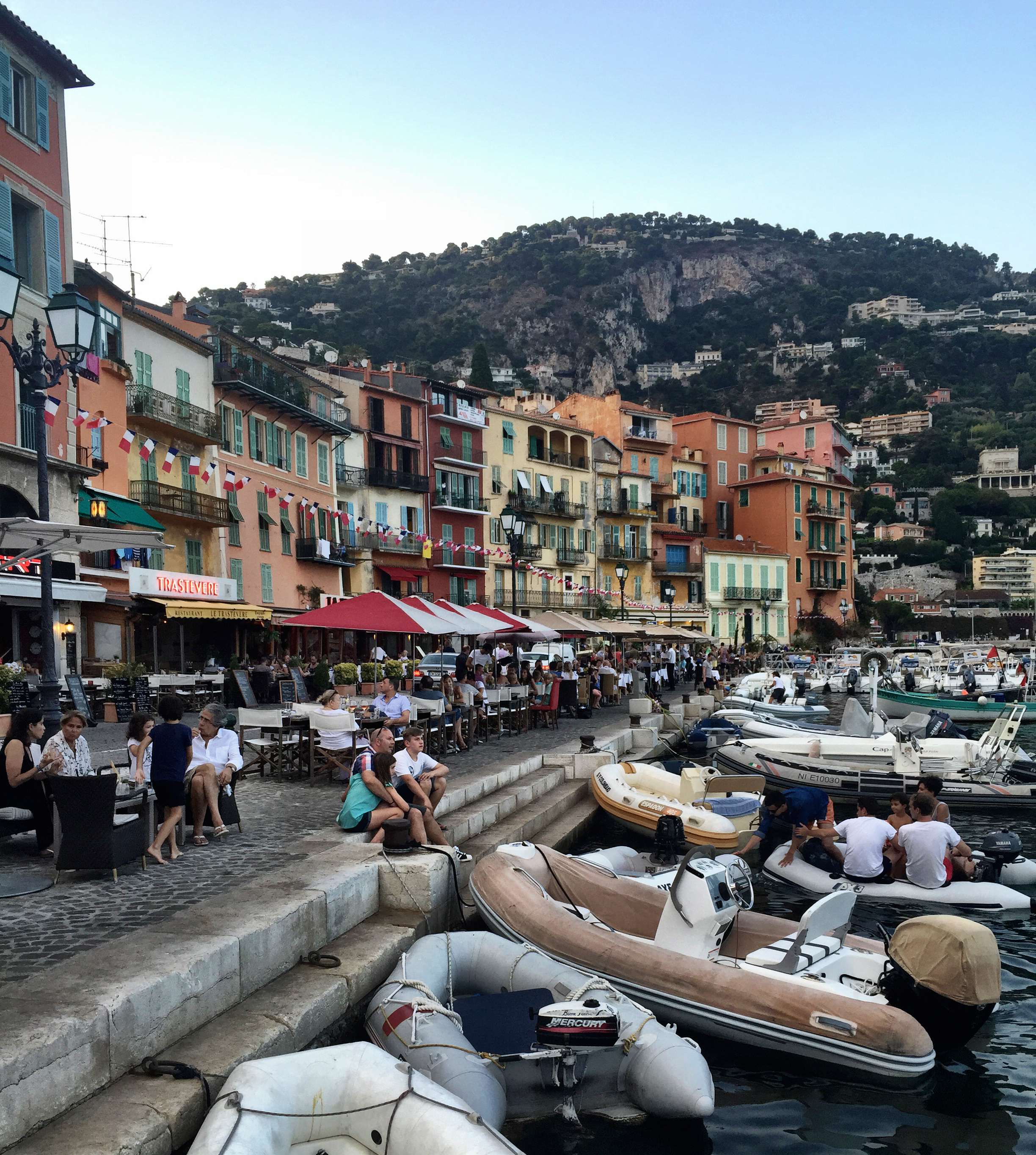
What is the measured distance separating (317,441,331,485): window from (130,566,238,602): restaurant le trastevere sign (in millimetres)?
9115

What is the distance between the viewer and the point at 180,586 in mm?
28094

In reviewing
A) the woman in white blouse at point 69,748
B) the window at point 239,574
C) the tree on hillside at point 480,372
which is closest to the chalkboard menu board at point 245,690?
the woman in white blouse at point 69,748

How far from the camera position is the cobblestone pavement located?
19.8 feet

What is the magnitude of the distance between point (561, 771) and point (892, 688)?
32.4 m

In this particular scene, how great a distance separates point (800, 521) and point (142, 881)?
215ft

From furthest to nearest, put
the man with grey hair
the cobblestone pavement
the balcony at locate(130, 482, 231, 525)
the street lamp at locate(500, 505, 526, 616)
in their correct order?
the balcony at locate(130, 482, 231, 525), the street lamp at locate(500, 505, 526, 616), the man with grey hair, the cobblestone pavement

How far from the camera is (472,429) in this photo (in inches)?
1977

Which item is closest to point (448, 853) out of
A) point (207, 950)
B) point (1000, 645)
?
point (207, 950)

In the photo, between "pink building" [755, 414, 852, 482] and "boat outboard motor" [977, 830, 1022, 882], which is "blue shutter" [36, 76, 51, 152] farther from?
"pink building" [755, 414, 852, 482]

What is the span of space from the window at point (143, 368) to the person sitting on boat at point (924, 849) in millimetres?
24768

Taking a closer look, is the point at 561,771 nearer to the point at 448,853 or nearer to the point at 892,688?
the point at 448,853

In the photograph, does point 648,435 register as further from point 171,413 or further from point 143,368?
point 143,368

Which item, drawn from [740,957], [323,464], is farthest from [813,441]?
[740,957]

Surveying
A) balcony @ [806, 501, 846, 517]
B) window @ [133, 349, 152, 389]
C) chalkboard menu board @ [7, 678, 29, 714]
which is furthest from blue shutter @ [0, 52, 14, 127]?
balcony @ [806, 501, 846, 517]
